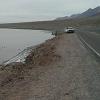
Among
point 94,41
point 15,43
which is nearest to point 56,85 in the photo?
point 94,41

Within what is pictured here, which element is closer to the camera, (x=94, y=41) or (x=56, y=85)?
(x=56, y=85)

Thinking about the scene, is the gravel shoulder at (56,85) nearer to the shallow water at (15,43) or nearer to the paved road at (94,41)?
the paved road at (94,41)

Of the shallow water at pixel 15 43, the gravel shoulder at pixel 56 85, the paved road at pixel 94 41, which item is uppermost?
the gravel shoulder at pixel 56 85

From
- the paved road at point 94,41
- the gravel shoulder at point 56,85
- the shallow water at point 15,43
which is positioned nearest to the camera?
the gravel shoulder at point 56,85

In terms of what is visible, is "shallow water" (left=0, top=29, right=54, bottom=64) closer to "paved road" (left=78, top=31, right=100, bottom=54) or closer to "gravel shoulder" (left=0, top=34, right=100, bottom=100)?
"paved road" (left=78, top=31, right=100, bottom=54)

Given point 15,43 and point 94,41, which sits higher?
point 94,41

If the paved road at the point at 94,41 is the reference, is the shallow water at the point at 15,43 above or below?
below

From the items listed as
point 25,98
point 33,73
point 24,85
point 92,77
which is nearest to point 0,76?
point 33,73

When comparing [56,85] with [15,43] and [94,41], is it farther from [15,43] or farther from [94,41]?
[15,43]

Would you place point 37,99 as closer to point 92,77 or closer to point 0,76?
point 92,77

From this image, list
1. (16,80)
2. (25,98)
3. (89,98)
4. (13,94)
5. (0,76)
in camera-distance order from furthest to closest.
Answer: (0,76), (16,80), (13,94), (25,98), (89,98)

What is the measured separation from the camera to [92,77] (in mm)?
13156

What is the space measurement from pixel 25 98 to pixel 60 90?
1.27 metres

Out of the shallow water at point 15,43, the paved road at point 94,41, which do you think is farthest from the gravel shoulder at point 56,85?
the shallow water at point 15,43
